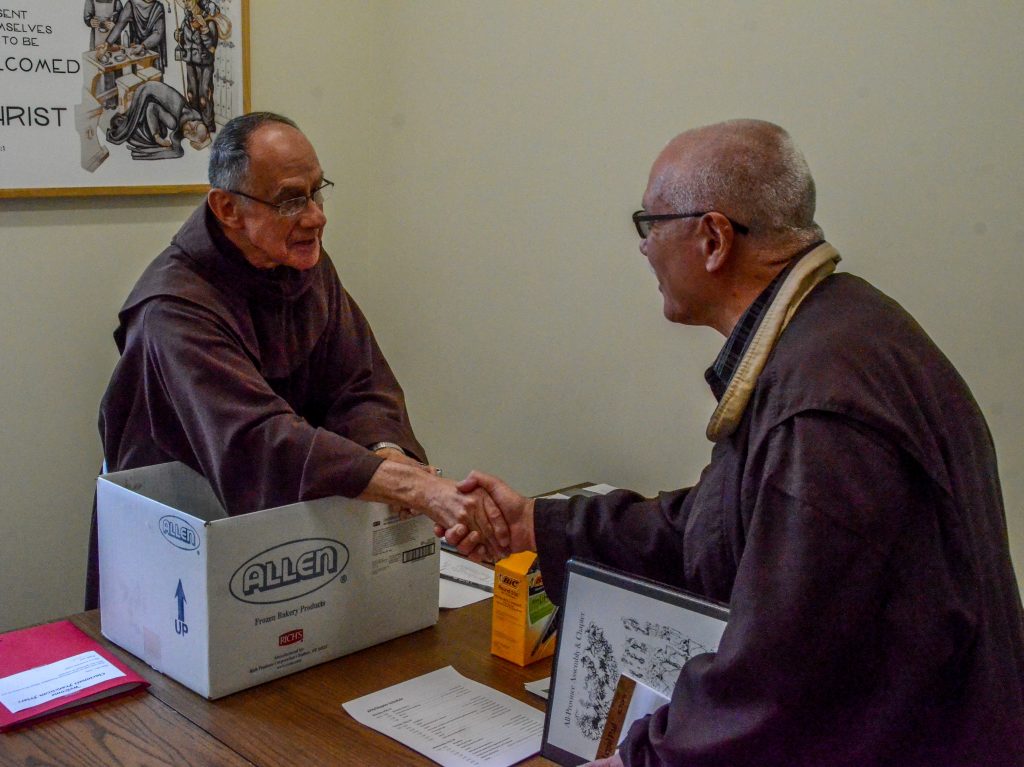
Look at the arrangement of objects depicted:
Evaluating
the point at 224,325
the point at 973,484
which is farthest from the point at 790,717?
the point at 224,325

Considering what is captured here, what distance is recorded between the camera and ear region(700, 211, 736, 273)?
1354mm

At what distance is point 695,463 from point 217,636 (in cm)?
141

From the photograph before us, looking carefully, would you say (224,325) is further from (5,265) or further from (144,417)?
(5,265)

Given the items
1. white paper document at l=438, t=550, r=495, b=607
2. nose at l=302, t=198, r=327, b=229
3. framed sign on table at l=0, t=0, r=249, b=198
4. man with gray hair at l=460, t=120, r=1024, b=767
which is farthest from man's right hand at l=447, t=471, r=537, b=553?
framed sign on table at l=0, t=0, r=249, b=198

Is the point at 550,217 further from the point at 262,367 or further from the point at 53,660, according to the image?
the point at 53,660

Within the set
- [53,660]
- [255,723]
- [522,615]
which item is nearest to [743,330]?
[522,615]

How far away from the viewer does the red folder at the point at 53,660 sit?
4.74 feet

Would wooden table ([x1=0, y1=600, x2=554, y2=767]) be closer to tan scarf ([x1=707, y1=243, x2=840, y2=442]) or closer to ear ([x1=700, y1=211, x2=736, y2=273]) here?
tan scarf ([x1=707, y1=243, x2=840, y2=442])

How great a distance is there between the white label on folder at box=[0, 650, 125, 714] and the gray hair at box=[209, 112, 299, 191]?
0.93 metres

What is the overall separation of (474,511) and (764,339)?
0.74 meters

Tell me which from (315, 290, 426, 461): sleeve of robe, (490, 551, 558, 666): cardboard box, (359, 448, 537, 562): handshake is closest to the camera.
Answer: (490, 551, 558, 666): cardboard box

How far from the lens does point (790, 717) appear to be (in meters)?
1.10

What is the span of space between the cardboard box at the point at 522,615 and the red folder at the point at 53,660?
547mm

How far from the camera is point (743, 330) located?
135 cm
